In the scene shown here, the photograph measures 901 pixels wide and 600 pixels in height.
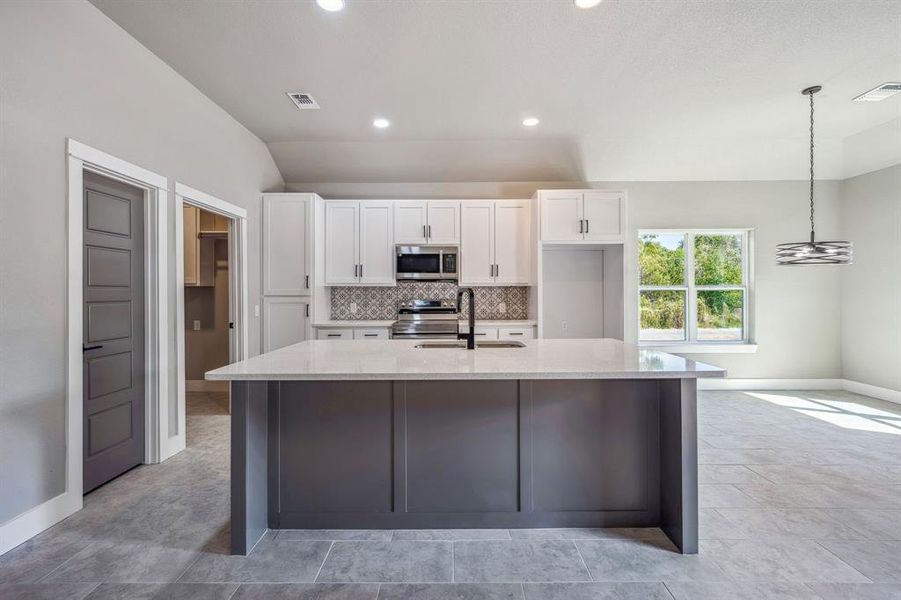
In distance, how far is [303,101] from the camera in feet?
11.9

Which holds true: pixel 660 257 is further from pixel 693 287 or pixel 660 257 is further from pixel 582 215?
pixel 582 215

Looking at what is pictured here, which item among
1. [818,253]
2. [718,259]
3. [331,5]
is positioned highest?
[331,5]

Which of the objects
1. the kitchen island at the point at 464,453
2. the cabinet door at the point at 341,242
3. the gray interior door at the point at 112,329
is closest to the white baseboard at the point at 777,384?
the kitchen island at the point at 464,453

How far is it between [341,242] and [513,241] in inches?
78.3

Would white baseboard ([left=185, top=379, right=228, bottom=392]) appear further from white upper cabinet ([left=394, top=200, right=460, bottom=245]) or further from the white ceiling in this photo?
white upper cabinet ([left=394, top=200, right=460, bottom=245])

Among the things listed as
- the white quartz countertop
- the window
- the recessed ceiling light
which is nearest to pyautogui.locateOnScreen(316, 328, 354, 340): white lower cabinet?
the white quartz countertop

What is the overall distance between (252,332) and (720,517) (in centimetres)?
419

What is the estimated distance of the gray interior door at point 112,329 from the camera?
8.60 ft

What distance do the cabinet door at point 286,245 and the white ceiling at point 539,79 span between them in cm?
61

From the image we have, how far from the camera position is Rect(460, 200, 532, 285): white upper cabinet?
4961 mm

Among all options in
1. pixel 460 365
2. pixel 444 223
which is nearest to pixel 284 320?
pixel 444 223

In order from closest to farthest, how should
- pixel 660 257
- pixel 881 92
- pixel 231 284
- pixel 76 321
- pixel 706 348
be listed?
pixel 76 321
pixel 881 92
pixel 231 284
pixel 706 348
pixel 660 257

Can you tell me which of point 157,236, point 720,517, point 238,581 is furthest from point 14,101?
point 720,517

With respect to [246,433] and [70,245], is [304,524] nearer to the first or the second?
A: [246,433]
